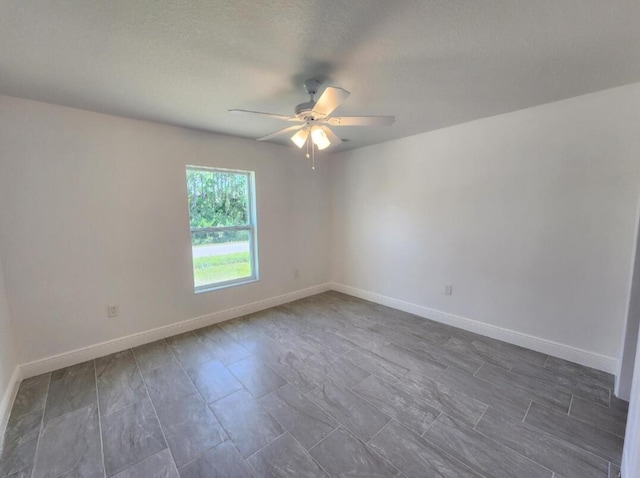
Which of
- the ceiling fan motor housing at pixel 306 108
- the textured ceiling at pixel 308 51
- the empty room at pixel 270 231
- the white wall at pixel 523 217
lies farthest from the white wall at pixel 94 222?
the white wall at pixel 523 217

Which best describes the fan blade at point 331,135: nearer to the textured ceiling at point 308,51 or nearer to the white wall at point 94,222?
the textured ceiling at point 308,51

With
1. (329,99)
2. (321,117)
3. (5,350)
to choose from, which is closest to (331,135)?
(321,117)

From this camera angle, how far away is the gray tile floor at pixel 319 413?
147cm

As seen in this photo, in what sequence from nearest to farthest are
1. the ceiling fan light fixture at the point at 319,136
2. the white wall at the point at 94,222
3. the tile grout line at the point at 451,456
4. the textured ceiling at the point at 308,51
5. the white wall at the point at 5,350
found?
the textured ceiling at the point at 308,51 < the tile grout line at the point at 451,456 < the white wall at the point at 5,350 < the ceiling fan light fixture at the point at 319,136 < the white wall at the point at 94,222

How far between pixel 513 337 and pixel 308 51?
10.2ft

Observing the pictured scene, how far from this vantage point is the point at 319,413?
1.83m

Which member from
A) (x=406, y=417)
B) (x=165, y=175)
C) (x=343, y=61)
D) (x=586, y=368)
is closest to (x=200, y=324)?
(x=165, y=175)

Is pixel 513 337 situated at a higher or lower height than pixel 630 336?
lower

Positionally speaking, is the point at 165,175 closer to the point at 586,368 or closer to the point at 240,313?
the point at 240,313

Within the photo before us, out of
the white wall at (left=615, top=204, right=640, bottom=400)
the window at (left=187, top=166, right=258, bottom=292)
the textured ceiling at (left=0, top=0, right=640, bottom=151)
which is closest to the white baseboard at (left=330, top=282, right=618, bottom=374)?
the white wall at (left=615, top=204, right=640, bottom=400)

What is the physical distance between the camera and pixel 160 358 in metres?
2.54

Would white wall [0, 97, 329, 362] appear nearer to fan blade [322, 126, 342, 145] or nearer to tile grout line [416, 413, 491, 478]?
fan blade [322, 126, 342, 145]

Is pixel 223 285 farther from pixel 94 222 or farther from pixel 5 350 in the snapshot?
pixel 5 350

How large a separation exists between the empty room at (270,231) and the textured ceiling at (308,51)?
2cm
